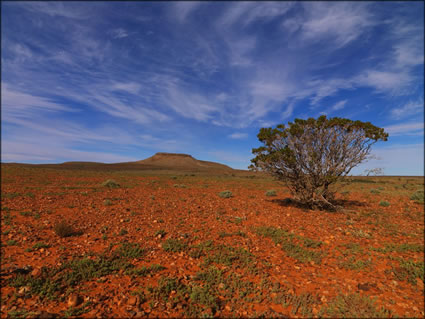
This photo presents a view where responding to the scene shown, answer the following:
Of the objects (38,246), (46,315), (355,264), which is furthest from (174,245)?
(355,264)

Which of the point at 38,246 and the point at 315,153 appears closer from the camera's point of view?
the point at 38,246

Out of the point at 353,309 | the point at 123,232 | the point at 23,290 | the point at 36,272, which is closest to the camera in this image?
the point at 353,309

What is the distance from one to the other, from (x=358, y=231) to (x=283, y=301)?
5792mm

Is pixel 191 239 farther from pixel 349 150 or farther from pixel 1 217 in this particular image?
pixel 349 150

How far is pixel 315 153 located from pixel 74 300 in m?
11.3

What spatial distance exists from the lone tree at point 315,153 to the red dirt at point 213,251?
60.3 inches

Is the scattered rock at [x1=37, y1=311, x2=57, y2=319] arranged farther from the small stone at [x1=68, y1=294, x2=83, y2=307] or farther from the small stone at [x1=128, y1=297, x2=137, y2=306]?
the small stone at [x1=128, y1=297, x2=137, y2=306]

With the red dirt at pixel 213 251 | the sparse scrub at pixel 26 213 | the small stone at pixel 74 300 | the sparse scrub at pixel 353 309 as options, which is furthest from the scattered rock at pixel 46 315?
the sparse scrub at pixel 26 213

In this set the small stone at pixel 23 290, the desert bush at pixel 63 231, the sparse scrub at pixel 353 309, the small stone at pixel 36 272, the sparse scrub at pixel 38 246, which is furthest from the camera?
the desert bush at pixel 63 231

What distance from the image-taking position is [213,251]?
612 cm

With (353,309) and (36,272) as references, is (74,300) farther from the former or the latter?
(353,309)

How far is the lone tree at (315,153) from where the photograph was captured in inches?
417

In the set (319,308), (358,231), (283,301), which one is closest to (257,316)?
(283,301)

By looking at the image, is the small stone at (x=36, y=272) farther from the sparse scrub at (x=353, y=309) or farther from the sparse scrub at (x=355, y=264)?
the sparse scrub at (x=355, y=264)
